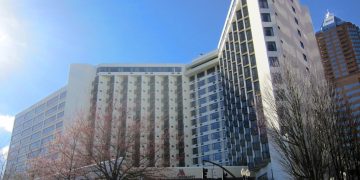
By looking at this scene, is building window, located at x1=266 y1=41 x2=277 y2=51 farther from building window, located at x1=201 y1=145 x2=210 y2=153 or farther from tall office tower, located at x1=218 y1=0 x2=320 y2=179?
building window, located at x1=201 y1=145 x2=210 y2=153

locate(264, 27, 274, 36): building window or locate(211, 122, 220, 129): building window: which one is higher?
locate(264, 27, 274, 36): building window

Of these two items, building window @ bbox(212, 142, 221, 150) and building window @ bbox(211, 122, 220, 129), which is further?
building window @ bbox(211, 122, 220, 129)

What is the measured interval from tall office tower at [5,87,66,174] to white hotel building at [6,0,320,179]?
32 cm

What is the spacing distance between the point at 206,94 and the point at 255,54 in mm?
31063

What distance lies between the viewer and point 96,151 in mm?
29797

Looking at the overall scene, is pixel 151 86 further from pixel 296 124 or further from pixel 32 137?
pixel 296 124

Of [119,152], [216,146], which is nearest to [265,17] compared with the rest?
[216,146]

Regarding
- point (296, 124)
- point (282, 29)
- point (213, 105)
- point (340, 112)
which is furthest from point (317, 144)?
point (213, 105)

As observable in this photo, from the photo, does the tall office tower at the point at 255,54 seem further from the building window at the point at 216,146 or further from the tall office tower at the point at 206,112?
the tall office tower at the point at 206,112

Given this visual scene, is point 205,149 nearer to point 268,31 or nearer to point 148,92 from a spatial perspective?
point 148,92

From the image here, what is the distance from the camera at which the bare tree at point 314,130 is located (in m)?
18.0

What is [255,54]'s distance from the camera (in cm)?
5688

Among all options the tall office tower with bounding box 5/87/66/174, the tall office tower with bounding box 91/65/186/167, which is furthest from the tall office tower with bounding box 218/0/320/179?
the tall office tower with bounding box 5/87/66/174

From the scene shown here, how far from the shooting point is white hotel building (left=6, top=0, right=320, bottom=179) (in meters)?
55.6
